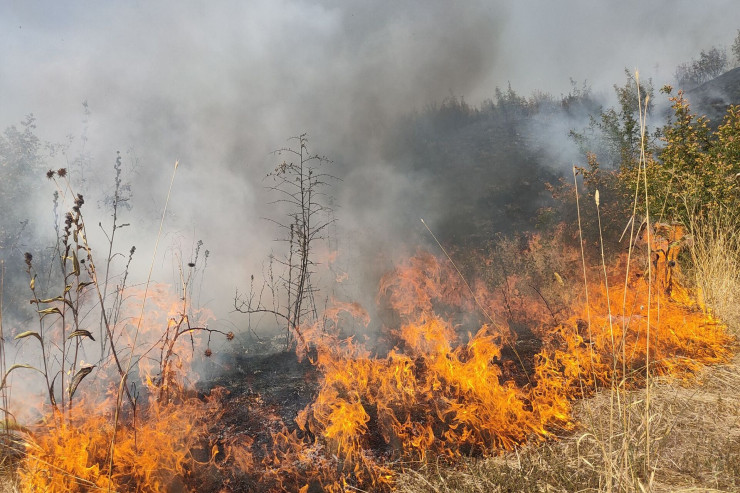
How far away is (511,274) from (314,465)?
8.87m

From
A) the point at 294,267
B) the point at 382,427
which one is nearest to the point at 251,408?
the point at 382,427

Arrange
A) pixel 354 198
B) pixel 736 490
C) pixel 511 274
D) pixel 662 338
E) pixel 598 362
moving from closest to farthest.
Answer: pixel 736 490
pixel 598 362
pixel 662 338
pixel 511 274
pixel 354 198

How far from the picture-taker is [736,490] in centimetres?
179

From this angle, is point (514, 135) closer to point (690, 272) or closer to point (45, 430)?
point (690, 272)

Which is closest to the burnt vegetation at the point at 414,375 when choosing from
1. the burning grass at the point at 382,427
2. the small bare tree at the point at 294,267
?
the burning grass at the point at 382,427

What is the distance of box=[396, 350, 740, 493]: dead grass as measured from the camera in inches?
74.9

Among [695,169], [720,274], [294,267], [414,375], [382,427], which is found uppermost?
[695,169]

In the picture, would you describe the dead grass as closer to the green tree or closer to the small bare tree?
the small bare tree

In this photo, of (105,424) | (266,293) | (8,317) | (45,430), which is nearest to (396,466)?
(105,424)

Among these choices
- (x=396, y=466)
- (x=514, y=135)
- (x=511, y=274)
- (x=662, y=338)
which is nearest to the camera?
(x=396, y=466)

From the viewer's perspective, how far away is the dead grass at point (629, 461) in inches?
74.9

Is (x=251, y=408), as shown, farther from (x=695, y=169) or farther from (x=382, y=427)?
(x=695, y=169)

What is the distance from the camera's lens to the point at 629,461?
191 cm

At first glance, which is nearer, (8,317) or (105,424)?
(105,424)
